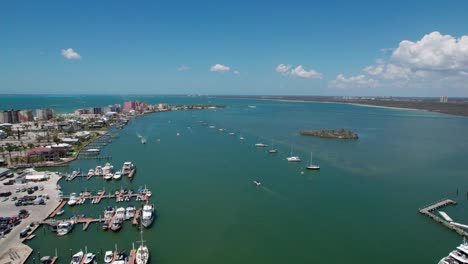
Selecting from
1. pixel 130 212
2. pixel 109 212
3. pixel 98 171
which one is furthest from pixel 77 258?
pixel 98 171

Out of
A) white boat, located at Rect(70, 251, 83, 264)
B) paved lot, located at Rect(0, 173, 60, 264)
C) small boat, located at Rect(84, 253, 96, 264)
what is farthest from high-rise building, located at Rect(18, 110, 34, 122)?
small boat, located at Rect(84, 253, 96, 264)

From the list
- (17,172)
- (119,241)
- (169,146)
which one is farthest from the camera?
(169,146)

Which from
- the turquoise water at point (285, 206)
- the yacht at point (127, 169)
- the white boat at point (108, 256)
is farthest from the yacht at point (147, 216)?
the yacht at point (127, 169)

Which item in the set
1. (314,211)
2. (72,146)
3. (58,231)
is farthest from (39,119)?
(314,211)

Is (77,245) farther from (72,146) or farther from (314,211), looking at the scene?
(72,146)

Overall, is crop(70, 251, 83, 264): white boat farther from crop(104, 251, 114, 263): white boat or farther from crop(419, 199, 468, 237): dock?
crop(419, 199, 468, 237): dock

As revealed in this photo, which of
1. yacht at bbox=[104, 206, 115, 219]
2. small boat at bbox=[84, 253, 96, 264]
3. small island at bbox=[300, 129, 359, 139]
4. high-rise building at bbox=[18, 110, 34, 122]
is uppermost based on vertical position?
high-rise building at bbox=[18, 110, 34, 122]

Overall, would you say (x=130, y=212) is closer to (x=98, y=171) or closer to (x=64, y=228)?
(x=64, y=228)
